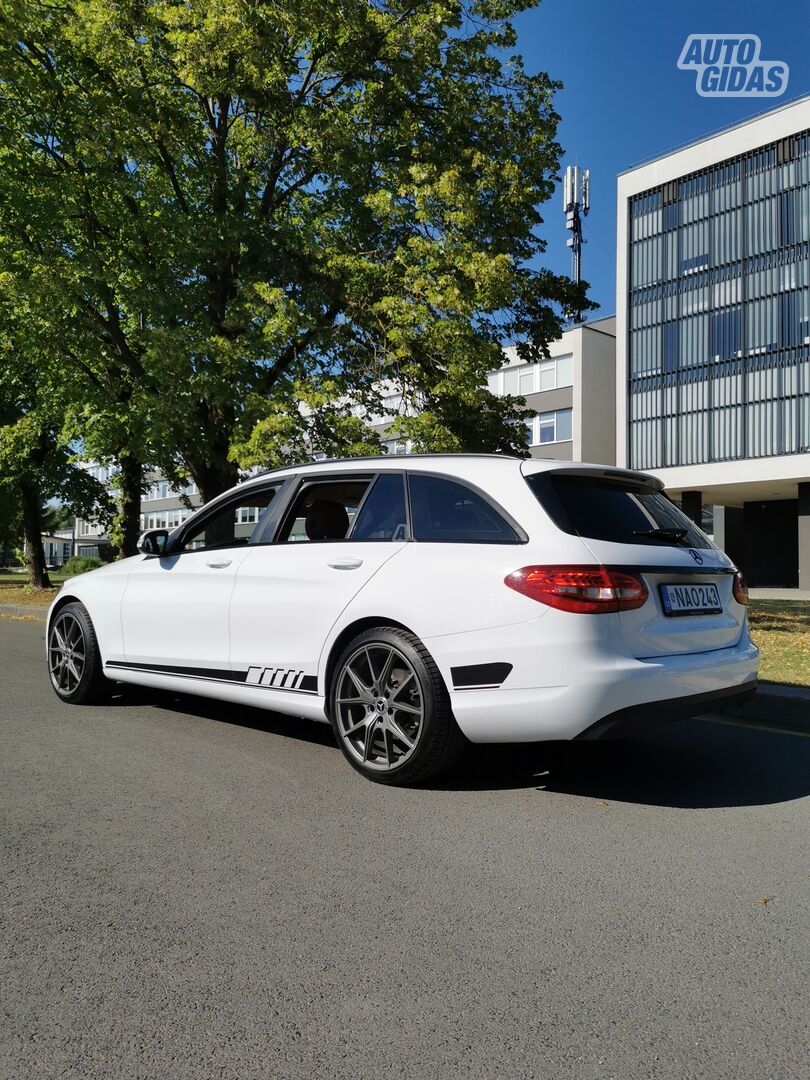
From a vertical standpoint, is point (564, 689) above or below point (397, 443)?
below

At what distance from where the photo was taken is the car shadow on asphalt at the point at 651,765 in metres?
4.55

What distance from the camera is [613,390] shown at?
1975 inches

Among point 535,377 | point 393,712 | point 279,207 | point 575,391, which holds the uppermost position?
point 535,377

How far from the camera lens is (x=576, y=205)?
61562 mm

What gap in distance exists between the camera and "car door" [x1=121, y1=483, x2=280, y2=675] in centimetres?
568

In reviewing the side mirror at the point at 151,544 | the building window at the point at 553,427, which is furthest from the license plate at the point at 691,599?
the building window at the point at 553,427

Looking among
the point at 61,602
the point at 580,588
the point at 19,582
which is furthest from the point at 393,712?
the point at 19,582

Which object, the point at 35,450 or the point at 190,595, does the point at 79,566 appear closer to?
the point at 35,450

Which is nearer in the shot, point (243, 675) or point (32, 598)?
point (243, 675)

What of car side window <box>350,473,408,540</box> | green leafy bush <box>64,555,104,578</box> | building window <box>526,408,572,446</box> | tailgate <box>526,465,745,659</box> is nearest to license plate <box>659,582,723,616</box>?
tailgate <box>526,465,745,659</box>

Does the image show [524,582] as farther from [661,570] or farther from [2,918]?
[2,918]

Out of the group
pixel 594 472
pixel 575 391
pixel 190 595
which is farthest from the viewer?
pixel 575 391

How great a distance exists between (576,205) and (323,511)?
202 ft

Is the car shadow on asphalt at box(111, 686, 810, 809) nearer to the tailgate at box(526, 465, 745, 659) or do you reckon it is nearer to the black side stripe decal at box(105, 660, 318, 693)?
the black side stripe decal at box(105, 660, 318, 693)
